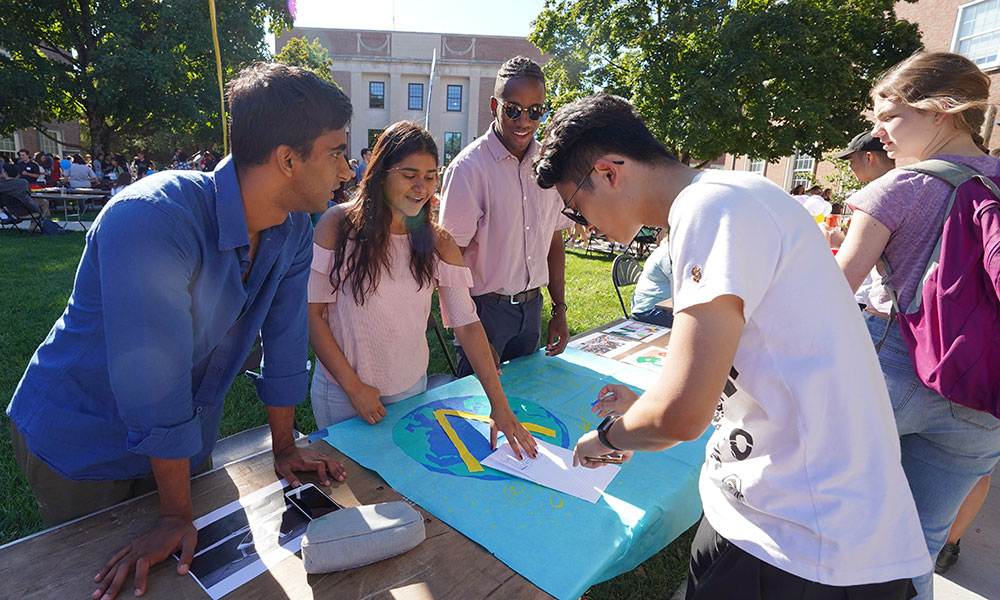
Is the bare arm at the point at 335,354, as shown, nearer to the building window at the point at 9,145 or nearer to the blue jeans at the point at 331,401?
the blue jeans at the point at 331,401

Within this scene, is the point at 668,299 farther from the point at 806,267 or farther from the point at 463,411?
the point at 806,267

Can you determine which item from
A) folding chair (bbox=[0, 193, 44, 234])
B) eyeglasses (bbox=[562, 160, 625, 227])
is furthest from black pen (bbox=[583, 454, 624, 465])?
folding chair (bbox=[0, 193, 44, 234])

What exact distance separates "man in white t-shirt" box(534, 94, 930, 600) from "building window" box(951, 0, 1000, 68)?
18.7 meters

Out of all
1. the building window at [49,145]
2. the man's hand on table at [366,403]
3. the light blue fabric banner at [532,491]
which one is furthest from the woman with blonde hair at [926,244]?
the building window at [49,145]

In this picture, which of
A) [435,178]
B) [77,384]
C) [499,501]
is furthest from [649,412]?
[435,178]

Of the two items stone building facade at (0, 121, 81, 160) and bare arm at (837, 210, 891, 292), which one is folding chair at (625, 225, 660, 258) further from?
stone building facade at (0, 121, 81, 160)

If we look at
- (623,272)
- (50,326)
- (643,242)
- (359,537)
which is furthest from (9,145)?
(359,537)

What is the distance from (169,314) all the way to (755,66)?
15431mm

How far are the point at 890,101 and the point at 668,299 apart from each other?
2.09 m

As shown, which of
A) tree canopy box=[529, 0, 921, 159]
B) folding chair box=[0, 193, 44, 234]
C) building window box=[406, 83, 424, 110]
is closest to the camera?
folding chair box=[0, 193, 44, 234]

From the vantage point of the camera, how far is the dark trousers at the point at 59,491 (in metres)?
1.20

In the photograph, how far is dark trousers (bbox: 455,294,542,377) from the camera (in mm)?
2666

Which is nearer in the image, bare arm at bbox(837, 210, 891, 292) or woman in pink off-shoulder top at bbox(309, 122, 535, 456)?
bare arm at bbox(837, 210, 891, 292)

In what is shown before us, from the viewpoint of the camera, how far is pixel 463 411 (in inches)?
74.3
